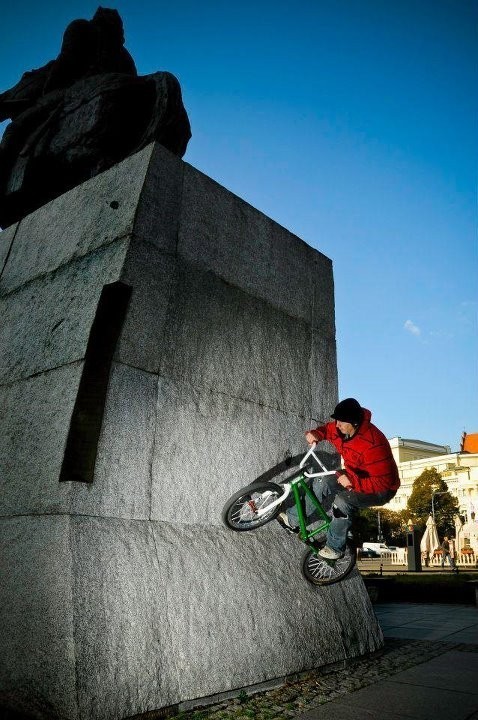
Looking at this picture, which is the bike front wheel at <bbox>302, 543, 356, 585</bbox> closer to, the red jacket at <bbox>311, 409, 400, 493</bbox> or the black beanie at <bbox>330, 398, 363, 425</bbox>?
the red jacket at <bbox>311, 409, 400, 493</bbox>

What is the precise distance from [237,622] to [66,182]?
198 inches

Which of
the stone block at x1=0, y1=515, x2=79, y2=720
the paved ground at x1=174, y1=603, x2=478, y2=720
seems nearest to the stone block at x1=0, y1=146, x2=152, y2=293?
the stone block at x1=0, y1=515, x2=79, y2=720

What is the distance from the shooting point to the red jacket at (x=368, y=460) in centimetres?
428

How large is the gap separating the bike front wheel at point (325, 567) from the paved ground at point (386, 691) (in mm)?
724

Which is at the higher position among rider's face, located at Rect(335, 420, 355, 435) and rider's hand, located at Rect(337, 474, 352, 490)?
rider's face, located at Rect(335, 420, 355, 435)

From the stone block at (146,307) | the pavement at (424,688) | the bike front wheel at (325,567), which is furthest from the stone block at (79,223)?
the pavement at (424,688)

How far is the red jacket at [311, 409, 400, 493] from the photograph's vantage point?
4.28 m

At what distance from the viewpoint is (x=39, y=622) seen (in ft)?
9.43

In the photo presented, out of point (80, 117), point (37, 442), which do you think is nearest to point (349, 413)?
point (37, 442)

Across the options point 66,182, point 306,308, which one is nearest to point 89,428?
point 306,308

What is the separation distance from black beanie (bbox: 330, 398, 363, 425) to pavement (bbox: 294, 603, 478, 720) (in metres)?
2.13

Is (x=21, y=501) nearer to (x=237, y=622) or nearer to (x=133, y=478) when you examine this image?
(x=133, y=478)

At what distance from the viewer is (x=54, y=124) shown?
5.49 meters

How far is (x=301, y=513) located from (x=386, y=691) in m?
1.56
